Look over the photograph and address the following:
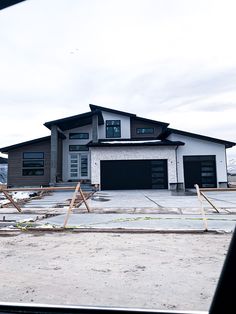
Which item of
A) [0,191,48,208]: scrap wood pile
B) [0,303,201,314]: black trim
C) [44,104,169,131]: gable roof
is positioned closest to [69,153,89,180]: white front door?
[44,104,169,131]: gable roof

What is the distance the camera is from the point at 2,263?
3764 mm

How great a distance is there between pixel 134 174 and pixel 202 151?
576 centimetres

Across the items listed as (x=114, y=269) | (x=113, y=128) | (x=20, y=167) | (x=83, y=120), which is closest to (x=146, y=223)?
(x=114, y=269)

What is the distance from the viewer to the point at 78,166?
2459 cm

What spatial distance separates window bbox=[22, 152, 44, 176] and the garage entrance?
39.6 feet

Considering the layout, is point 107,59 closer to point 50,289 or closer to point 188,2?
point 188,2

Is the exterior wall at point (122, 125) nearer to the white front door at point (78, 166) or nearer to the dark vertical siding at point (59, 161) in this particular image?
the white front door at point (78, 166)

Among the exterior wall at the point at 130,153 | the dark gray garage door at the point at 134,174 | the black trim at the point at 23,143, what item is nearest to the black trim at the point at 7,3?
the exterior wall at the point at 130,153

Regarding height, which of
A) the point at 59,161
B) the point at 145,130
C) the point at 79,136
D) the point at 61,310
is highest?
the point at 145,130

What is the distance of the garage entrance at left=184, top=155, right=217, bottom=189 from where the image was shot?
21859 millimetres

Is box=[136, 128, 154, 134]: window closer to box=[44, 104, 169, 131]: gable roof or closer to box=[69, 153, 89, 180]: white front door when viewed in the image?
box=[44, 104, 169, 131]: gable roof

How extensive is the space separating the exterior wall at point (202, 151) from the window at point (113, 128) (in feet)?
20.4

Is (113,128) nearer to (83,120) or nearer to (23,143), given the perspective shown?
(83,120)

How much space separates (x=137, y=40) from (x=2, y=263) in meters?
3.34
